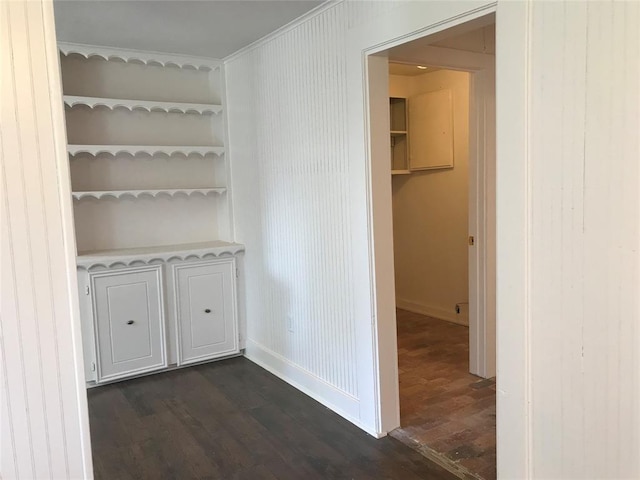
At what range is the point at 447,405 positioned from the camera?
315cm

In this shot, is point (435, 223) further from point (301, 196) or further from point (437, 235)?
point (301, 196)

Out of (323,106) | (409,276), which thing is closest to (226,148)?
(323,106)

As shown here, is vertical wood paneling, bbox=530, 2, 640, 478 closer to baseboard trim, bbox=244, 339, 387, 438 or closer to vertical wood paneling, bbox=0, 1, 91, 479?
baseboard trim, bbox=244, 339, 387, 438

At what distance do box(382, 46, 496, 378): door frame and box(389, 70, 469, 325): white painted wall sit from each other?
1325 millimetres

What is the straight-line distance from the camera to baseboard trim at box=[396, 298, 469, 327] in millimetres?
4916

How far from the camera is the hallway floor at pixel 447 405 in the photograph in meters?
2.60

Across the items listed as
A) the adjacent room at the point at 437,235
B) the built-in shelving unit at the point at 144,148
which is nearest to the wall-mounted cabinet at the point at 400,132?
the adjacent room at the point at 437,235

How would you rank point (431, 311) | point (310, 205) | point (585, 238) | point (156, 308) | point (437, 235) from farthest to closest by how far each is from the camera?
point (431, 311) → point (437, 235) → point (156, 308) → point (310, 205) → point (585, 238)

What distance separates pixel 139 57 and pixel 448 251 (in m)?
3.13

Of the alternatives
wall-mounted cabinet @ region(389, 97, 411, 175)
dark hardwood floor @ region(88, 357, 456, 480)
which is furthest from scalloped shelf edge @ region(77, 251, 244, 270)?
wall-mounted cabinet @ region(389, 97, 411, 175)

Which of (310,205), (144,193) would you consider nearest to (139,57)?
(144,193)

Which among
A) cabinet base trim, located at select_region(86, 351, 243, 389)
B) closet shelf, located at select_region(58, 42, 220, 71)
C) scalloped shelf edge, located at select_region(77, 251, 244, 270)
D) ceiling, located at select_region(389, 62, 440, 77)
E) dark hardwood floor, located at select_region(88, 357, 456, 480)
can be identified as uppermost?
ceiling, located at select_region(389, 62, 440, 77)

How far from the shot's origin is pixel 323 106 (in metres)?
3.00

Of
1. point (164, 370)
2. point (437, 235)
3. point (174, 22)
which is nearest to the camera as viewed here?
point (174, 22)
